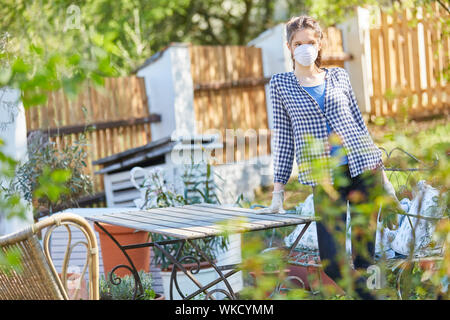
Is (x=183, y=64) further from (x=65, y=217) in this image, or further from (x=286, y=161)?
(x=65, y=217)

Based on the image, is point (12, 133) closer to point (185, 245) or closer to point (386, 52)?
point (185, 245)

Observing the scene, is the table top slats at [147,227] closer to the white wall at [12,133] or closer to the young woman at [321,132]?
the young woman at [321,132]

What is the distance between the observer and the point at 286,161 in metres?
3.30

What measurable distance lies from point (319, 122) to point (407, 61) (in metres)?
8.13

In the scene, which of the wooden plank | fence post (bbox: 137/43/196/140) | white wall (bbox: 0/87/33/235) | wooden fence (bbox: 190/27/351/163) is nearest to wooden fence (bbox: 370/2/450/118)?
the wooden plank

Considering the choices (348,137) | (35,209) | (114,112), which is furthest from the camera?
(114,112)

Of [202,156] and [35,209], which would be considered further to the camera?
[202,156]

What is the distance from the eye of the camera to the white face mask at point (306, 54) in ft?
10.5

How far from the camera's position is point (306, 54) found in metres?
3.20

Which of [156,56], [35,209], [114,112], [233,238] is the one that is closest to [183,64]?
[156,56]

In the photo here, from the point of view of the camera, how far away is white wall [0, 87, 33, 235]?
190 inches

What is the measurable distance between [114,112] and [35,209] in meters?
2.97

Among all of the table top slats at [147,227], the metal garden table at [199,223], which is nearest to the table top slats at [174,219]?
the metal garden table at [199,223]
